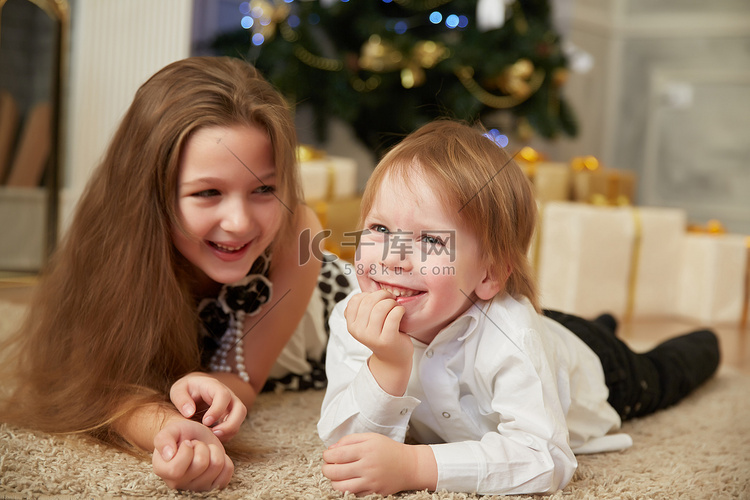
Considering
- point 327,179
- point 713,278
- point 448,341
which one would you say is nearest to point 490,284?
point 448,341

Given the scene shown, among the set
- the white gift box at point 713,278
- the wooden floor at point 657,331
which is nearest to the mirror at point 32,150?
the wooden floor at point 657,331

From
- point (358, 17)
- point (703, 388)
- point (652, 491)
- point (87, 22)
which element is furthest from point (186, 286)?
point (358, 17)

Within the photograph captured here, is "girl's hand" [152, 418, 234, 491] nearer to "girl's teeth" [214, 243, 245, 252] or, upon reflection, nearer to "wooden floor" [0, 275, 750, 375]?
"girl's teeth" [214, 243, 245, 252]

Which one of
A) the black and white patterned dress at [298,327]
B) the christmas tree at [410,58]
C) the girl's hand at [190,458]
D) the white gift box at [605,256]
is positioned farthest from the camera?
the christmas tree at [410,58]

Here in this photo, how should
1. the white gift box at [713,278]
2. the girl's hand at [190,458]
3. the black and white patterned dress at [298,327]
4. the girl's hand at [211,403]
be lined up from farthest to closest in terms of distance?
the white gift box at [713,278], the black and white patterned dress at [298,327], the girl's hand at [211,403], the girl's hand at [190,458]

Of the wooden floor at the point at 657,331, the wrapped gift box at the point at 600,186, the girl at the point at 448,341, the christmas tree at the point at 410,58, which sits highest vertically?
the christmas tree at the point at 410,58

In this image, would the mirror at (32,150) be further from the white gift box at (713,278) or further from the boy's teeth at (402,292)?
the white gift box at (713,278)

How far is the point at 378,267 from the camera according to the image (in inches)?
34.0

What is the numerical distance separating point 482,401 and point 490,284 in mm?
148

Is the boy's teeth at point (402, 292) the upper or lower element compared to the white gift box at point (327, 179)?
lower

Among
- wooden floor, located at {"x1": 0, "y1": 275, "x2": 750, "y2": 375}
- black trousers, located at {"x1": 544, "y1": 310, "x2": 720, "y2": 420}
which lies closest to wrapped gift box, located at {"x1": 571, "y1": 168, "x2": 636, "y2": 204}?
wooden floor, located at {"x1": 0, "y1": 275, "x2": 750, "y2": 375}

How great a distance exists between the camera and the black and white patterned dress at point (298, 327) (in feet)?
3.79

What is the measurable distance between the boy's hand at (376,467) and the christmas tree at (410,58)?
201 cm

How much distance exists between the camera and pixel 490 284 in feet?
2.92
